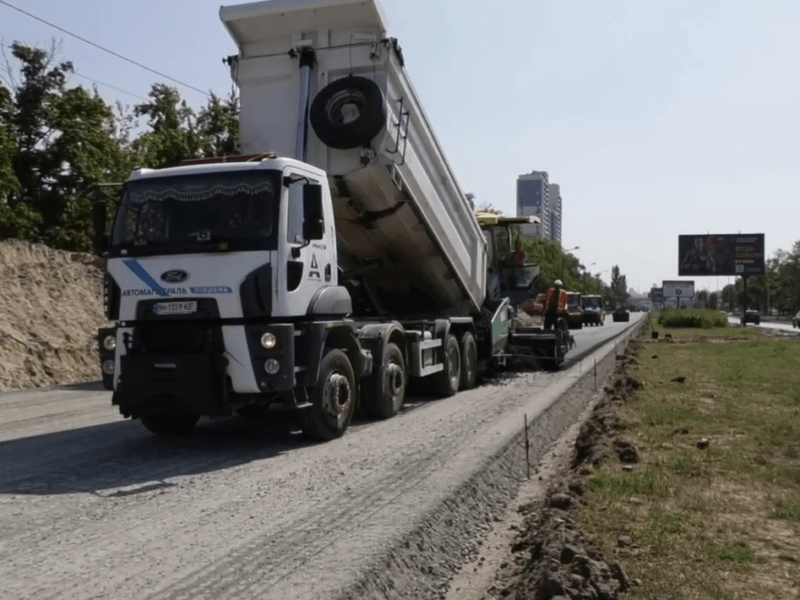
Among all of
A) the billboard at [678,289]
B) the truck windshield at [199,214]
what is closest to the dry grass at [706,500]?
the truck windshield at [199,214]

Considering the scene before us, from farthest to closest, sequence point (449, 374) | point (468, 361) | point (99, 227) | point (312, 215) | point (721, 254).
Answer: point (721, 254), point (468, 361), point (449, 374), point (99, 227), point (312, 215)

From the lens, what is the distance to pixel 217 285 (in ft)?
24.2

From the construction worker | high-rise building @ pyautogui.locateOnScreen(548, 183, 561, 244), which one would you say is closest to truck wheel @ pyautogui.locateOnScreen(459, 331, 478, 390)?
the construction worker

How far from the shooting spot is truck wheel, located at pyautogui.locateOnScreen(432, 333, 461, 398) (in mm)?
12242

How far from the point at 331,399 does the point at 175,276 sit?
204cm

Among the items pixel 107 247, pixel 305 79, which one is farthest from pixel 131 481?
pixel 305 79

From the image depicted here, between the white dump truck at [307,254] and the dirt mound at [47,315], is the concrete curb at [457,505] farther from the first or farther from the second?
the dirt mound at [47,315]

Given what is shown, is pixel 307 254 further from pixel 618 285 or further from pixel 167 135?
pixel 618 285

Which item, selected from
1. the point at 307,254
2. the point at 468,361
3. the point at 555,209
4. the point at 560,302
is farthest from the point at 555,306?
the point at 555,209

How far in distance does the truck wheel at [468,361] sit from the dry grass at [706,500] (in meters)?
2.97

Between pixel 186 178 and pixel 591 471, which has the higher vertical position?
pixel 186 178

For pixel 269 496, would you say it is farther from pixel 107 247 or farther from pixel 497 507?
pixel 107 247

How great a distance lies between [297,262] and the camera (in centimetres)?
770

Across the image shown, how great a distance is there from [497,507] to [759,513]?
1.99 m
